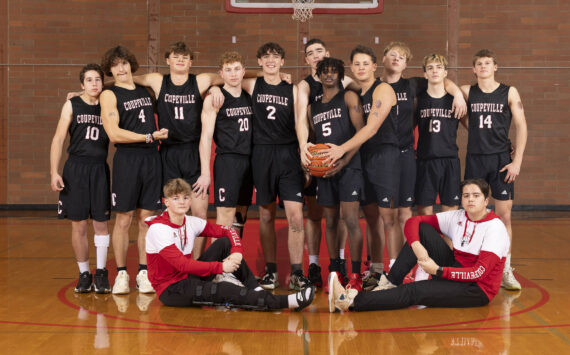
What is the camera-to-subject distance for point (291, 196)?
5.53m

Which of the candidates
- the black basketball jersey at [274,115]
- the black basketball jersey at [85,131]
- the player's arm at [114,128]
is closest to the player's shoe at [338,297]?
the black basketball jersey at [274,115]

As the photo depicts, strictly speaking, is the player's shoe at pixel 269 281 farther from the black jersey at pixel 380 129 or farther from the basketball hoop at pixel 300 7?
the basketball hoop at pixel 300 7

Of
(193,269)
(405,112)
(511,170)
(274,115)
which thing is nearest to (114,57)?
(274,115)

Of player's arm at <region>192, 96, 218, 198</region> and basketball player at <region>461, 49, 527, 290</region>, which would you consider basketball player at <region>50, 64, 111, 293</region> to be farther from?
basketball player at <region>461, 49, 527, 290</region>

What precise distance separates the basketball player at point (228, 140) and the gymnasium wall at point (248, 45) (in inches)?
241

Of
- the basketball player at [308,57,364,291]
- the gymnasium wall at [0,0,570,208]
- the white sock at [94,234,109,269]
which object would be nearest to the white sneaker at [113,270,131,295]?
the white sock at [94,234,109,269]

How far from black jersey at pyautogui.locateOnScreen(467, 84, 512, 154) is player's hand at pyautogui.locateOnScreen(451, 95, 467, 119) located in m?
0.09

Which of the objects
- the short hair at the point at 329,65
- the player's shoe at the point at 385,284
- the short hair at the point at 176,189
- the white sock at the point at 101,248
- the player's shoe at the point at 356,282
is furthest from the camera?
the white sock at the point at 101,248

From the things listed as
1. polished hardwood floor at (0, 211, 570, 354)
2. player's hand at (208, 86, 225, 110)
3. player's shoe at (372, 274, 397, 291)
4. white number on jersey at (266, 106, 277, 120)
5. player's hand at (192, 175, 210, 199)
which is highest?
→ player's hand at (208, 86, 225, 110)

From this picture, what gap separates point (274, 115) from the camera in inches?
220

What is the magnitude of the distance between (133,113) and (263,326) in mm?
2237

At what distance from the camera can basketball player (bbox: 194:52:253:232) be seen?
556 centimetres

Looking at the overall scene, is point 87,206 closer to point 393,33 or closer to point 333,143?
point 333,143

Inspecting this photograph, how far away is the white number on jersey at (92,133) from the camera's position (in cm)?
540
